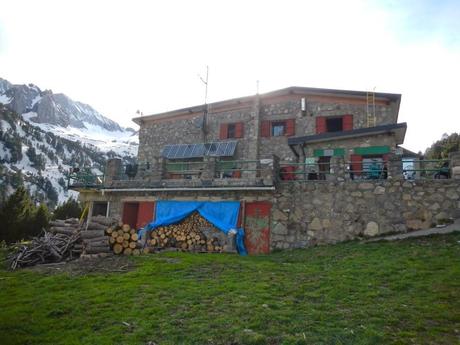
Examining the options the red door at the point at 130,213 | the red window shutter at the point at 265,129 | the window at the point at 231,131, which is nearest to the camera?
the red door at the point at 130,213

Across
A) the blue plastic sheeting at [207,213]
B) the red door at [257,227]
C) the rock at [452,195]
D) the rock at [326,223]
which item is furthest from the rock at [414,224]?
the blue plastic sheeting at [207,213]

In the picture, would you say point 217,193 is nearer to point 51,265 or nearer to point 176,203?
point 176,203

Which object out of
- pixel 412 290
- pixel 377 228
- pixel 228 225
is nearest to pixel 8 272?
pixel 228 225

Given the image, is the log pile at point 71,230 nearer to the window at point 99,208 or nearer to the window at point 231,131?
the window at point 99,208

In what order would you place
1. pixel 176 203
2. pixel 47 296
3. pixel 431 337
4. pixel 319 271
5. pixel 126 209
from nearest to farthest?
pixel 431 337 < pixel 47 296 < pixel 319 271 < pixel 176 203 < pixel 126 209

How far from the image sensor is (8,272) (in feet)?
34.7

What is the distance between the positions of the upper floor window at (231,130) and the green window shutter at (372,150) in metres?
8.51

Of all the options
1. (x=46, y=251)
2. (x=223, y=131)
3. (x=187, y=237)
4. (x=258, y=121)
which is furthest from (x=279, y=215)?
(x=223, y=131)

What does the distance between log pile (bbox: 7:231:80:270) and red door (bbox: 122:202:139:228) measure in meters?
3.56

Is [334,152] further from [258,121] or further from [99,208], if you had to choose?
[99,208]

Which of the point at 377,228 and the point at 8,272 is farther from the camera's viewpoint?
the point at 377,228

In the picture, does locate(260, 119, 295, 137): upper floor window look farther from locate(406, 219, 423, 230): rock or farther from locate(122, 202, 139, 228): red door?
locate(406, 219, 423, 230): rock

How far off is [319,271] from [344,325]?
379 cm

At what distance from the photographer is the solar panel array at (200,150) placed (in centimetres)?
2241
